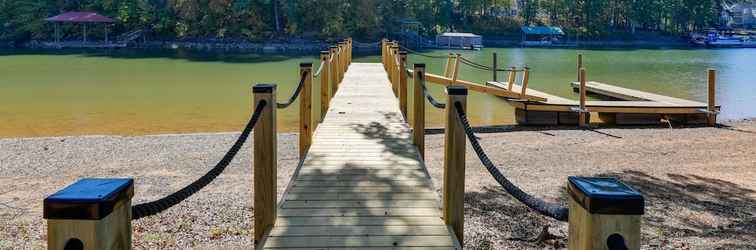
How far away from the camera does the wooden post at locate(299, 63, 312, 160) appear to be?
6582 mm

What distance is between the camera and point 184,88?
23.0m

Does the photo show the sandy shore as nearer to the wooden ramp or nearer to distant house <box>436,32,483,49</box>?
the wooden ramp

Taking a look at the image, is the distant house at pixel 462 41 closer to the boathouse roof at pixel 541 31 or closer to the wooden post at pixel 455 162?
the boathouse roof at pixel 541 31

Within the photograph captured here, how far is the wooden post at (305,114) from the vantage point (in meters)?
6.58

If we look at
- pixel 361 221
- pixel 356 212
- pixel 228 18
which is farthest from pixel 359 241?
pixel 228 18

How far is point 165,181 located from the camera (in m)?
8.36

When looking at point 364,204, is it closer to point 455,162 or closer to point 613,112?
point 455,162

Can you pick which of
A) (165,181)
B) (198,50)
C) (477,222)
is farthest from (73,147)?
(198,50)

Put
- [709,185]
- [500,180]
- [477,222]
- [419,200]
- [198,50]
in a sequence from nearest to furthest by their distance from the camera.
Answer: [500,180] → [419,200] → [477,222] → [709,185] → [198,50]

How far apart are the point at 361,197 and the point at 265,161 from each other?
43.2 inches

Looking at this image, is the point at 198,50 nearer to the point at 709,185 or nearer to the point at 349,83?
the point at 349,83

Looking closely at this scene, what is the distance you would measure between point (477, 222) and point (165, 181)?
467cm

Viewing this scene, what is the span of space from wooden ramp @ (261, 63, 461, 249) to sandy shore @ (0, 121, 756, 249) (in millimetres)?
709

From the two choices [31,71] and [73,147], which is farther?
[31,71]
